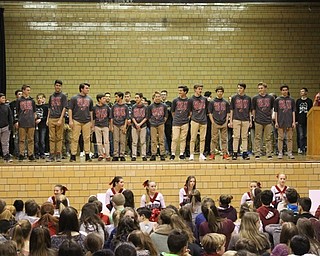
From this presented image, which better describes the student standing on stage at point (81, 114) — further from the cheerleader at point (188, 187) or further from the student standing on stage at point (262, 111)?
the student standing on stage at point (262, 111)

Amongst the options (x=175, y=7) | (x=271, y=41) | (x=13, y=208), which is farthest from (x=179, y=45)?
(x=13, y=208)

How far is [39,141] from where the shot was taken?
1550 cm

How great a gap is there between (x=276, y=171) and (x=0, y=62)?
27.6 ft

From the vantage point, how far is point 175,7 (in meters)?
18.9

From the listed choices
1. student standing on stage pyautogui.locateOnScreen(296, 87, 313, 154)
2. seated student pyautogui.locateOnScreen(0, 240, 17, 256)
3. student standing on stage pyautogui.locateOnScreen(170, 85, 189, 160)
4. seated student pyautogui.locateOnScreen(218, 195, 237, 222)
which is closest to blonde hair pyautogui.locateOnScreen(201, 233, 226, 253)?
seated student pyautogui.locateOnScreen(0, 240, 17, 256)

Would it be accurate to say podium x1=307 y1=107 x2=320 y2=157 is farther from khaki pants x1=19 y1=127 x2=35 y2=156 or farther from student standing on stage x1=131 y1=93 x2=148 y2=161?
khaki pants x1=19 y1=127 x2=35 y2=156

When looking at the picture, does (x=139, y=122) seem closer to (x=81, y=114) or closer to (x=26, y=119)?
(x=81, y=114)

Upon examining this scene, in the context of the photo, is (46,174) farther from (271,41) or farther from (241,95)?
(271,41)

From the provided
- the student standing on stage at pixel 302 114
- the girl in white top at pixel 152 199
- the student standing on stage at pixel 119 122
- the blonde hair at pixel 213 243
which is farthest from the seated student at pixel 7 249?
the student standing on stage at pixel 302 114

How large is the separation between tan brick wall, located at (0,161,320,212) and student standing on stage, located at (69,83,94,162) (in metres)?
0.81

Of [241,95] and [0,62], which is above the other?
[0,62]

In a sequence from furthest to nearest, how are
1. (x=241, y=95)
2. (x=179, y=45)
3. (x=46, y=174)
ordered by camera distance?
(x=179, y=45), (x=241, y=95), (x=46, y=174)

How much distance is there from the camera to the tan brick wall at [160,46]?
1864 cm

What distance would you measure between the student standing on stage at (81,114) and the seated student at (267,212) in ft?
21.9
